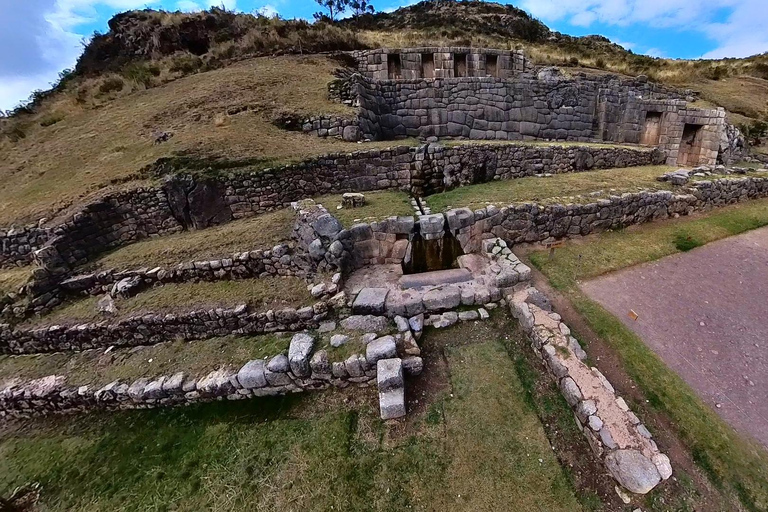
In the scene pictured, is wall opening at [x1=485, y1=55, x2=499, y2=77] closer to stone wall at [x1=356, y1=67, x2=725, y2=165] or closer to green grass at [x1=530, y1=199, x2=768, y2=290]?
stone wall at [x1=356, y1=67, x2=725, y2=165]

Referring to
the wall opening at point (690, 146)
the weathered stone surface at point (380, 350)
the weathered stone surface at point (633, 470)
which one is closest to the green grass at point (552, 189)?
the wall opening at point (690, 146)

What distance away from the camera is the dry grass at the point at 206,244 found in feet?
25.3

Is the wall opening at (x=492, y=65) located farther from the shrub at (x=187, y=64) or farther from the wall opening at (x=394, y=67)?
the shrub at (x=187, y=64)

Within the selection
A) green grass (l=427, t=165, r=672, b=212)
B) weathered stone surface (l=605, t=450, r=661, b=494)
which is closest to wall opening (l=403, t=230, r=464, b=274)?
green grass (l=427, t=165, r=672, b=212)

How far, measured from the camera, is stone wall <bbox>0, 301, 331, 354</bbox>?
240 inches

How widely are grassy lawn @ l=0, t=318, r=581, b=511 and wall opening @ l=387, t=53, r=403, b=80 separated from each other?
49.5ft

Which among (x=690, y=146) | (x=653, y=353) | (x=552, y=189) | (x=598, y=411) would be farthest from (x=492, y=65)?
(x=598, y=411)

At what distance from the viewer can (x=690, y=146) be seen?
14.0 m

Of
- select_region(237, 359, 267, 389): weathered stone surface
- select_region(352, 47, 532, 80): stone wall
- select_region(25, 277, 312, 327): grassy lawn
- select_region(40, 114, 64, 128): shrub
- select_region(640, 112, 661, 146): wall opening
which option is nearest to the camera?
select_region(237, 359, 267, 389): weathered stone surface

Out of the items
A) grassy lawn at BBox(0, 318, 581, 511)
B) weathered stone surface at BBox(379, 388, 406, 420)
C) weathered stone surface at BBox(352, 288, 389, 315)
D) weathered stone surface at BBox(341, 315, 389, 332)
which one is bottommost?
grassy lawn at BBox(0, 318, 581, 511)

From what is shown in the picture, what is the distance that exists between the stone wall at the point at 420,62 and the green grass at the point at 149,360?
49.2ft

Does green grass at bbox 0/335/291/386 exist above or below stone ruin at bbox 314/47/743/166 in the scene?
below

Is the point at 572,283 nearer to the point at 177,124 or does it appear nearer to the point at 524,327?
the point at 524,327

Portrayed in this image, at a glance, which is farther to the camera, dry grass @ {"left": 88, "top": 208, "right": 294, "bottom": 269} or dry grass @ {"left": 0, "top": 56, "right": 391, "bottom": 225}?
dry grass @ {"left": 0, "top": 56, "right": 391, "bottom": 225}
